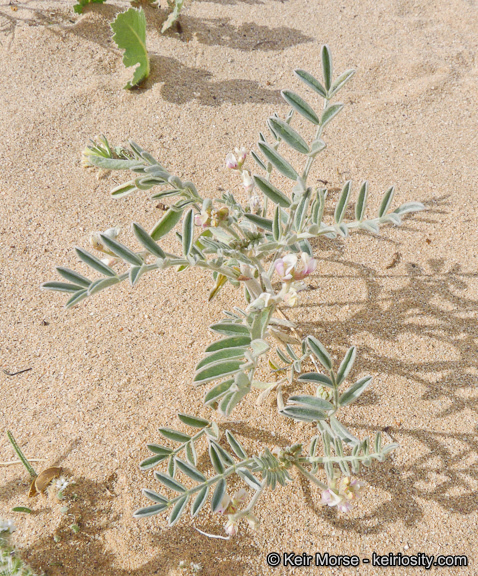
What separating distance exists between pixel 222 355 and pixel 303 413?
8.8 inches

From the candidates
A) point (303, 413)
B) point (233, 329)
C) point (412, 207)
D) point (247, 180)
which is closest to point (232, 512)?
point (303, 413)

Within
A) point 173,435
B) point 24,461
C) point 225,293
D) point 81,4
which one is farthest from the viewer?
point 81,4

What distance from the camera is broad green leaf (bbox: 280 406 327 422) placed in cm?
105

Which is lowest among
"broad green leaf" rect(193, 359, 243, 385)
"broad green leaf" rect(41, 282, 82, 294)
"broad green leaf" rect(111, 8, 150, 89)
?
"broad green leaf" rect(193, 359, 243, 385)

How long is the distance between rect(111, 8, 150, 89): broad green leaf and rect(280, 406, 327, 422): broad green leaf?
1.99 metres

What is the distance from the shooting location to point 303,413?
3.51 feet

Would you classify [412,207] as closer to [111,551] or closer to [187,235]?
[187,235]

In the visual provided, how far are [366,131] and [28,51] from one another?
1895 mm

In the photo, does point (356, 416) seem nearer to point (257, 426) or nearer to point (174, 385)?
point (257, 426)

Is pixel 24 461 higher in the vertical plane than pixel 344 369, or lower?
lower

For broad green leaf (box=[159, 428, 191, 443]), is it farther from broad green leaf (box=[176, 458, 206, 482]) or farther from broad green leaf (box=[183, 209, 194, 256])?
broad green leaf (box=[183, 209, 194, 256])

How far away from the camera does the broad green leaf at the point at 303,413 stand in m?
1.05

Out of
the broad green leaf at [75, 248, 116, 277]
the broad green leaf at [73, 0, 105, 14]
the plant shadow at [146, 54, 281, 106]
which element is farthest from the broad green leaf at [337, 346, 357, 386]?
the broad green leaf at [73, 0, 105, 14]

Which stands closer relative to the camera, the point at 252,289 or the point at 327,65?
the point at 327,65
